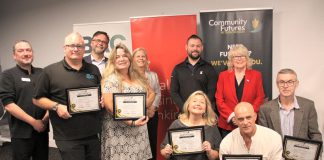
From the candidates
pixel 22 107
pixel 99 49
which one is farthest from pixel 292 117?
pixel 22 107

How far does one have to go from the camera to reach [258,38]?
14.4 feet

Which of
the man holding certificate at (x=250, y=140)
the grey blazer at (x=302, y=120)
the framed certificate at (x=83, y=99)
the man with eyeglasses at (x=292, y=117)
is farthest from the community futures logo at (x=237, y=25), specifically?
the framed certificate at (x=83, y=99)

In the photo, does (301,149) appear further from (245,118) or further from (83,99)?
(83,99)

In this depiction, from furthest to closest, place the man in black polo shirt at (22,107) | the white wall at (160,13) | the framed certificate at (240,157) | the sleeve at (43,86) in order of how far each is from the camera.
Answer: the white wall at (160,13) → the man in black polo shirt at (22,107) → the sleeve at (43,86) → the framed certificate at (240,157)

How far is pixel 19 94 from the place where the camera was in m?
3.48

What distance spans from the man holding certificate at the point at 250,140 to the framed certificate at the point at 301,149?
0.77 feet

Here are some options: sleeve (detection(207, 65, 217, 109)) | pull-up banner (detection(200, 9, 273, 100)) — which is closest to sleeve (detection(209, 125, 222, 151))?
sleeve (detection(207, 65, 217, 109))

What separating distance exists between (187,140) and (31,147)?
177 cm

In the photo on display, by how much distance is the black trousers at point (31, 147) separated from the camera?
3494 millimetres

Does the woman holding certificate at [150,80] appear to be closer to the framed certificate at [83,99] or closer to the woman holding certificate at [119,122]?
the woman holding certificate at [119,122]

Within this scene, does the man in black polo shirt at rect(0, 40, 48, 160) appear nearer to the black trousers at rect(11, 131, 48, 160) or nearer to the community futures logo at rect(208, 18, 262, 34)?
the black trousers at rect(11, 131, 48, 160)

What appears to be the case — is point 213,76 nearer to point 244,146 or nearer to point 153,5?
point 244,146

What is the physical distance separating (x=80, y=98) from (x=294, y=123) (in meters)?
2.13

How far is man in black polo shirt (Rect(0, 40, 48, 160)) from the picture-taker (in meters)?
3.42
